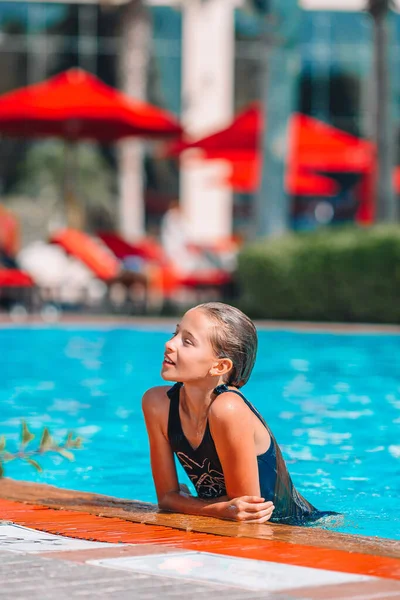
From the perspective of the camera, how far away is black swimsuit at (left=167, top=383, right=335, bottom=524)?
4414 millimetres

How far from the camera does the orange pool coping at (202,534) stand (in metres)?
3.42

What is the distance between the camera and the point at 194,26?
31.5m

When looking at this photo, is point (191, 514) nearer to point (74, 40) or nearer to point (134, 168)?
point (134, 168)

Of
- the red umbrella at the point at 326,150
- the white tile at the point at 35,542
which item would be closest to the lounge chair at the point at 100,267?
the red umbrella at the point at 326,150

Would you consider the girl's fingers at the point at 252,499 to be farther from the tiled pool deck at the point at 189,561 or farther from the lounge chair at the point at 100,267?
the lounge chair at the point at 100,267

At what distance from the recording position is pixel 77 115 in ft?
63.1

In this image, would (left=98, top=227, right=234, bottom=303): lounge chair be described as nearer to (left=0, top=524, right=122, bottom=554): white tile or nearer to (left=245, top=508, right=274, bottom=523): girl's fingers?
(left=245, top=508, right=274, bottom=523): girl's fingers

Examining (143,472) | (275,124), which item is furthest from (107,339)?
(143,472)

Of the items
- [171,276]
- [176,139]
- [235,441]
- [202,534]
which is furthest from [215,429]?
[176,139]

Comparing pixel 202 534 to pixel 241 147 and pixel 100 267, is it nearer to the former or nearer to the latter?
pixel 100 267

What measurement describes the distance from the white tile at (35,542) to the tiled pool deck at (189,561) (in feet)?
0.07

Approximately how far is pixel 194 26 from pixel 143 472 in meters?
26.0

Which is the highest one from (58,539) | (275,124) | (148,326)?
(275,124)

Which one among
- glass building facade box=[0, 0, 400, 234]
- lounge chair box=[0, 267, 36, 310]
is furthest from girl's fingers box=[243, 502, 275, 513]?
glass building facade box=[0, 0, 400, 234]
